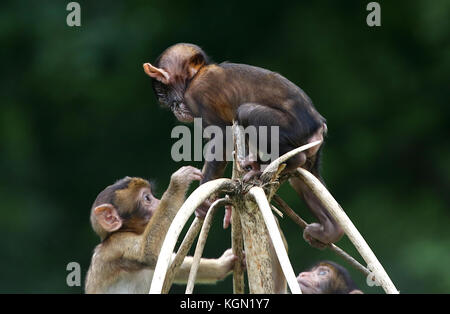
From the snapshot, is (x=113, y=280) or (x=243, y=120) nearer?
(x=243, y=120)

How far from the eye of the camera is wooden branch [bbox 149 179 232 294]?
3.36m

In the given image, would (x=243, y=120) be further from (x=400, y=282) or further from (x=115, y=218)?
(x=400, y=282)

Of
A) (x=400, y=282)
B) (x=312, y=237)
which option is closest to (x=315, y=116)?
(x=312, y=237)

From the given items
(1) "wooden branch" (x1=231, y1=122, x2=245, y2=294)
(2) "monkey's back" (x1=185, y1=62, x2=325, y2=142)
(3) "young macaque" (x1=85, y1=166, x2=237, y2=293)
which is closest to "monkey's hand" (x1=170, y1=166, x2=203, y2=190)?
(3) "young macaque" (x1=85, y1=166, x2=237, y2=293)

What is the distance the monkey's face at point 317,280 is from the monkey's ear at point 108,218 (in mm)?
1914

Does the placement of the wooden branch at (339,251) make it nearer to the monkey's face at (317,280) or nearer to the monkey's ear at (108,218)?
the monkey's ear at (108,218)

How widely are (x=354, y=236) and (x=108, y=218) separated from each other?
328 cm

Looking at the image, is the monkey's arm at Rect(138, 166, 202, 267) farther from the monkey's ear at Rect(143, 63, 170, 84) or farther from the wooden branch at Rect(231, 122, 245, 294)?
the wooden branch at Rect(231, 122, 245, 294)

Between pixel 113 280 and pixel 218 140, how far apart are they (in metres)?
2.07

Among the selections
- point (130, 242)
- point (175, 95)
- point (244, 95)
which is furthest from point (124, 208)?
point (244, 95)

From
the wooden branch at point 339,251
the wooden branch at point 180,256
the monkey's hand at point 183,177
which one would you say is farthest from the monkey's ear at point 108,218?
the wooden branch at point 180,256

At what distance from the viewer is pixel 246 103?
508cm

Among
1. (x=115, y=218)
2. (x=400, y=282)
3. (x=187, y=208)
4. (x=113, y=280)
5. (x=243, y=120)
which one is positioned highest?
(x=243, y=120)

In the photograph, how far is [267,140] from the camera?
484cm
